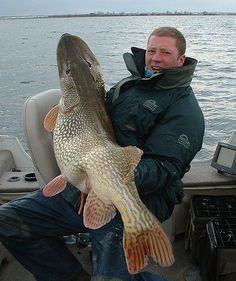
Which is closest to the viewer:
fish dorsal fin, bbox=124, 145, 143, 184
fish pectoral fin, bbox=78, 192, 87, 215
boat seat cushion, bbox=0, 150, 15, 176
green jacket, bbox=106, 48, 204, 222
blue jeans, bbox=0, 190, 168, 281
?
fish dorsal fin, bbox=124, 145, 143, 184

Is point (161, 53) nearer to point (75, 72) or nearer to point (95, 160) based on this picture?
point (75, 72)

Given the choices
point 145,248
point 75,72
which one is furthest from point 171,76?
point 145,248

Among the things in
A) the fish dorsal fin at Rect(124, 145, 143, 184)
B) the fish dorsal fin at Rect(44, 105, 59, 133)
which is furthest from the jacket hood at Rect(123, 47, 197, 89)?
the fish dorsal fin at Rect(124, 145, 143, 184)

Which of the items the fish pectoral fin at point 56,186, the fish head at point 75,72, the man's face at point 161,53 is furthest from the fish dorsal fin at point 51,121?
the man's face at point 161,53

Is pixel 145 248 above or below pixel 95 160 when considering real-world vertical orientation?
below

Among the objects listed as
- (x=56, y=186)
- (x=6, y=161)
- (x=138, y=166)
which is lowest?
(x=6, y=161)

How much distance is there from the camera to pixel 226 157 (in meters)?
4.54

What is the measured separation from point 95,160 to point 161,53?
1.29 metres

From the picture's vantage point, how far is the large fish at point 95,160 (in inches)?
104

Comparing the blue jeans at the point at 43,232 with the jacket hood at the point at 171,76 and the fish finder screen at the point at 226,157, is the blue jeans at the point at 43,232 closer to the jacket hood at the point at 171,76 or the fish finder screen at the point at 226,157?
the jacket hood at the point at 171,76

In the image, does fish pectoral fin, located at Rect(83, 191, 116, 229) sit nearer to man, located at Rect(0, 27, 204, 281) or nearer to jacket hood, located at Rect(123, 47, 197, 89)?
man, located at Rect(0, 27, 204, 281)

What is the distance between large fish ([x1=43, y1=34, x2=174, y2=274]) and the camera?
263 cm

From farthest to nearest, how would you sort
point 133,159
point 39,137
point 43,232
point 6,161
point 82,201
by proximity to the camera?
point 6,161
point 39,137
point 43,232
point 82,201
point 133,159

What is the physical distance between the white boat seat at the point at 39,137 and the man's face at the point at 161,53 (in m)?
0.99
